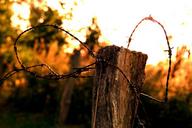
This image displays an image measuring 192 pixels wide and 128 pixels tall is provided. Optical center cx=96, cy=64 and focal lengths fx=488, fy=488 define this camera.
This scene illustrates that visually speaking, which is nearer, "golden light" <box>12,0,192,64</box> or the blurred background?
"golden light" <box>12,0,192,64</box>

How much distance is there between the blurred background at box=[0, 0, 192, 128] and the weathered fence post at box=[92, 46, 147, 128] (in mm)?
2835

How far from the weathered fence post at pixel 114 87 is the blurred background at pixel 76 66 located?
9.30ft

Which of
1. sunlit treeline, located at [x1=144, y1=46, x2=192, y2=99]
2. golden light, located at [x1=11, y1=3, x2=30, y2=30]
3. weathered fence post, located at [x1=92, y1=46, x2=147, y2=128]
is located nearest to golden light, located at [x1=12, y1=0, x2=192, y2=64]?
weathered fence post, located at [x1=92, y1=46, x2=147, y2=128]

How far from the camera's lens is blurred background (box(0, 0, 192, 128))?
24.8ft

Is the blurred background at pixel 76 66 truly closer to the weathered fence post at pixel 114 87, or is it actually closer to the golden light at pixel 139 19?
the golden light at pixel 139 19

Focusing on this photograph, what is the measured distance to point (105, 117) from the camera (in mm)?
3086

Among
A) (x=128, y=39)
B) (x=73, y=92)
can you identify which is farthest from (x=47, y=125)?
(x=128, y=39)

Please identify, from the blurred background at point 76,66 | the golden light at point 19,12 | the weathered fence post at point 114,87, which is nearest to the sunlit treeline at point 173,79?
the blurred background at point 76,66

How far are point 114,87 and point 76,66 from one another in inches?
341

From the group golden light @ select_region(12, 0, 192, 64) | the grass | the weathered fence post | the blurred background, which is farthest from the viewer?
the grass

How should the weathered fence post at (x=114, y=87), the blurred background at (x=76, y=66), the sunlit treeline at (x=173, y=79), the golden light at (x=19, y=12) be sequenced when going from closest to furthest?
the weathered fence post at (x=114, y=87) → the blurred background at (x=76, y=66) → the sunlit treeline at (x=173, y=79) → the golden light at (x=19, y=12)

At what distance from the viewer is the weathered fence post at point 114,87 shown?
10.0ft

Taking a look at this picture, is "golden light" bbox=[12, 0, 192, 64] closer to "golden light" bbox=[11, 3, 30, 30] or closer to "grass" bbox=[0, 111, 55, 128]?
"grass" bbox=[0, 111, 55, 128]

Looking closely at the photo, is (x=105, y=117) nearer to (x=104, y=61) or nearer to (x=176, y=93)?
(x=104, y=61)
